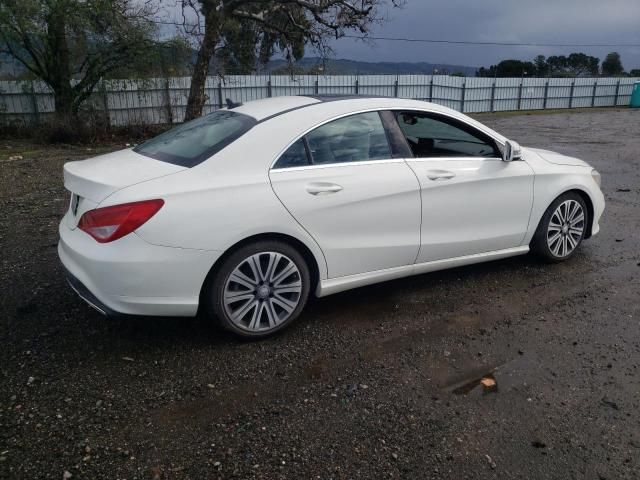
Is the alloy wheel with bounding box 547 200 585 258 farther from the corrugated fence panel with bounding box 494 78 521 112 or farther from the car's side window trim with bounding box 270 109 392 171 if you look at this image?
the corrugated fence panel with bounding box 494 78 521 112

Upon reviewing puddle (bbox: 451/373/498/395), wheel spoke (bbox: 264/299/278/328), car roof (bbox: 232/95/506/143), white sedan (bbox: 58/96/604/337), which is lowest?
puddle (bbox: 451/373/498/395)

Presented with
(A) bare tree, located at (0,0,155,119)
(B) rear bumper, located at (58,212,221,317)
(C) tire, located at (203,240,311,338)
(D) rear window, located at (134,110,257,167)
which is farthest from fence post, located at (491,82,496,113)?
(B) rear bumper, located at (58,212,221,317)

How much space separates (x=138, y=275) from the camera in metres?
3.11

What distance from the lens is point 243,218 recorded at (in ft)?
10.8

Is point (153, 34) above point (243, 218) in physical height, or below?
above

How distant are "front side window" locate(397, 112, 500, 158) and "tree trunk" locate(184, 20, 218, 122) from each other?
1405cm

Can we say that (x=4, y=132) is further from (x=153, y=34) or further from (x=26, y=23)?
(x=153, y=34)

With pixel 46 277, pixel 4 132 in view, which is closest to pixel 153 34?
pixel 4 132

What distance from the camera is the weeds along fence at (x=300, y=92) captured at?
1711cm

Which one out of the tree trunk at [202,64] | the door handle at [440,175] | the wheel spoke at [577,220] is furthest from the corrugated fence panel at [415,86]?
the door handle at [440,175]

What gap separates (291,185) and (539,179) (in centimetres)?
245

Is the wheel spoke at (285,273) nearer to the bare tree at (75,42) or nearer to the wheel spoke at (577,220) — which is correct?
the wheel spoke at (577,220)

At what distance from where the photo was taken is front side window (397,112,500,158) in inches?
164

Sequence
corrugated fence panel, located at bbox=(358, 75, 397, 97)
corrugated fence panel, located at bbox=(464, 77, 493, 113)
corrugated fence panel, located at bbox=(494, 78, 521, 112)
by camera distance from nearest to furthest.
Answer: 1. corrugated fence panel, located at bbox=(358, 75, 397, 97)
2. corrugated fence panel, located at bbox=(464, 77, 493, 113)
3. corrugated fence panel, located at bbox=(494, 78, 521, 112)
